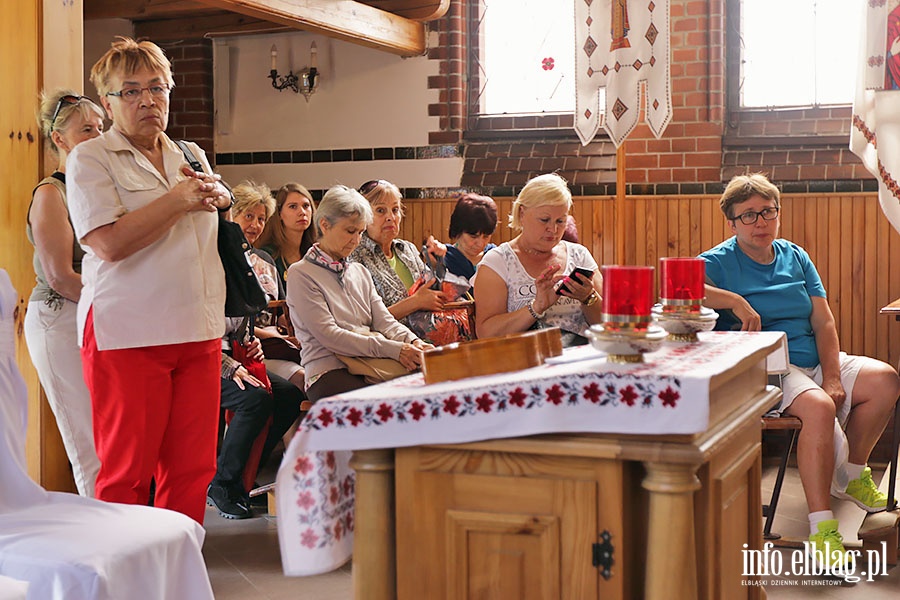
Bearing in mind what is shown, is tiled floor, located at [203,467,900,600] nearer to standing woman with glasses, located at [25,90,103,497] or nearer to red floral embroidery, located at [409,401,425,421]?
standing woman with glasses, located at [25,90,103,497]

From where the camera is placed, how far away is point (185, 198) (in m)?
2.54

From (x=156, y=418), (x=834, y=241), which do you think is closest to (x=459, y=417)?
(x=156, y=418)

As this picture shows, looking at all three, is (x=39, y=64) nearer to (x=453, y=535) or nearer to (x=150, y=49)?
(x=150, y=49)

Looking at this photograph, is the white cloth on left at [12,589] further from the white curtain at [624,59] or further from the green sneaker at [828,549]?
the white curtain at [624,59]

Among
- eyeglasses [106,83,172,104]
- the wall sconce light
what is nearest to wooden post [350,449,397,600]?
eyeglasses [106,83,172,104]

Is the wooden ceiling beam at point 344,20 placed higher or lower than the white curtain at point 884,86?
higher

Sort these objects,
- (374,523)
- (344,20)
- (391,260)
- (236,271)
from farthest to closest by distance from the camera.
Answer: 1. (344,20)
2. (391,260)
3. (236,271)
4. (374,523)

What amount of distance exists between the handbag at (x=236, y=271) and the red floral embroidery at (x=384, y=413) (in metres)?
1.09

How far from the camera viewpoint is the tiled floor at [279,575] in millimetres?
3156

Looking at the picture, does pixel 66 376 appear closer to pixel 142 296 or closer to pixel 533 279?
pixel 142 296

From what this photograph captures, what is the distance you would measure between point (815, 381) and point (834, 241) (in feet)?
5.58

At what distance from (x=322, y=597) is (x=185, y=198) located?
1289 mm

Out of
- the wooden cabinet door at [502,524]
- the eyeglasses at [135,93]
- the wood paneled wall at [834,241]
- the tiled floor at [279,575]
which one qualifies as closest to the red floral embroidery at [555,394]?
the wooden cabinet door at [502,524]

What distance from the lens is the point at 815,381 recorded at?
13.0 ft
